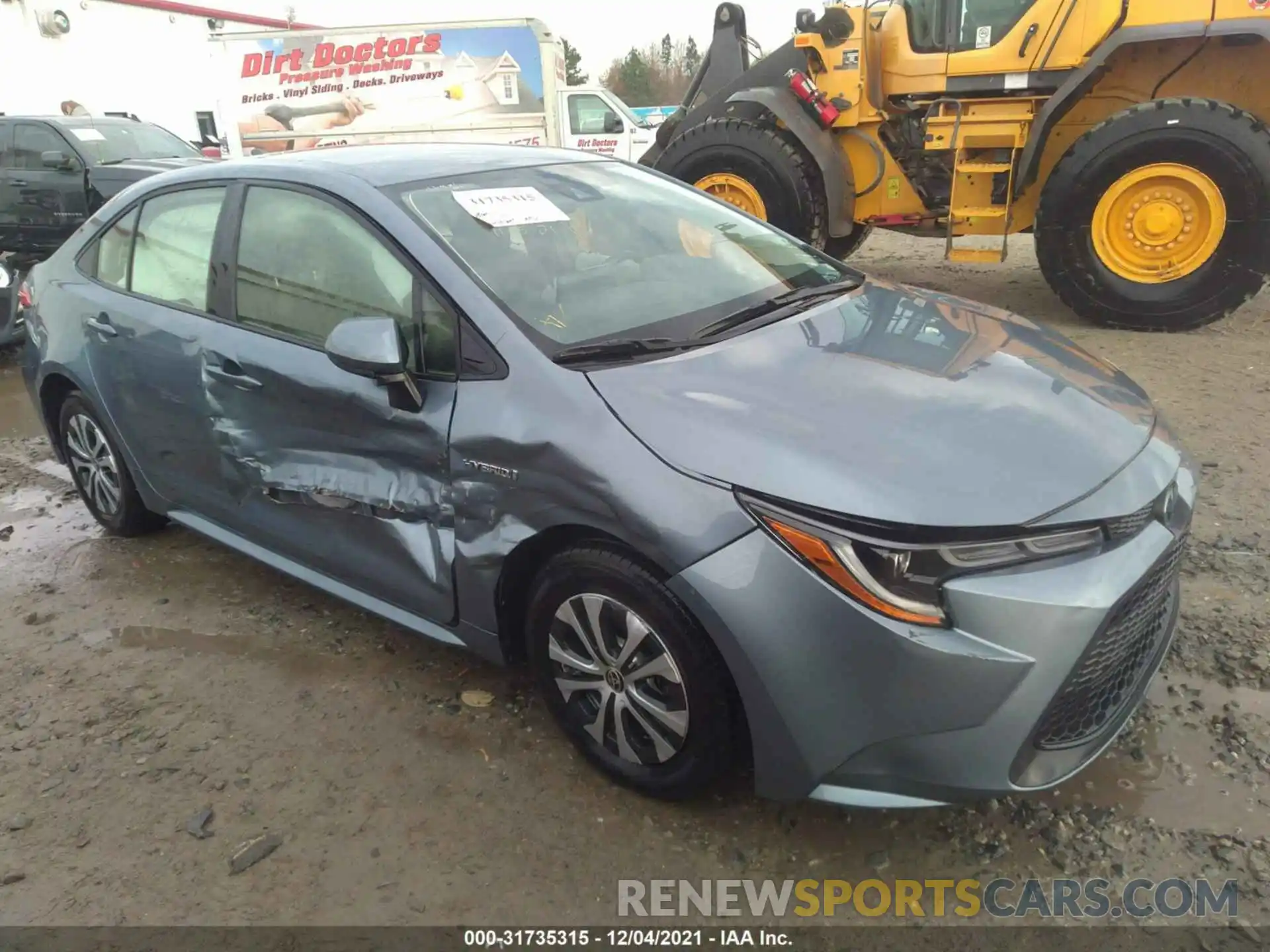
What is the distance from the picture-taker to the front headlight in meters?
1.84

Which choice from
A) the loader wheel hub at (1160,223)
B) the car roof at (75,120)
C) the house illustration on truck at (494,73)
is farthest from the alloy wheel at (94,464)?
the house illustration on truck at (494,73)

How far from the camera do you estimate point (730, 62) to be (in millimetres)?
8383

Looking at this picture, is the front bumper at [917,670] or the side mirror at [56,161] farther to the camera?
the side mirror at [56,161]

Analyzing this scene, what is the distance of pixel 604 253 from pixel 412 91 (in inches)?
507

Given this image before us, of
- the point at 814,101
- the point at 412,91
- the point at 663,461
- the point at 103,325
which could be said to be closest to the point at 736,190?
the point at 814,101

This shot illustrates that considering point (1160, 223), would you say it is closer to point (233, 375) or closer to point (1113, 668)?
point (1113, 668)

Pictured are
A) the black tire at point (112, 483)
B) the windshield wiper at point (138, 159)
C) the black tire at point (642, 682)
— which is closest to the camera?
the black tire at point (642, 682)

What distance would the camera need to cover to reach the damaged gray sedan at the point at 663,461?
1.86 m

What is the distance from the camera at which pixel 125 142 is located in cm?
983

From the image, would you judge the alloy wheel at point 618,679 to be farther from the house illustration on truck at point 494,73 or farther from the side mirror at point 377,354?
the house illustration on truck at point 494,73

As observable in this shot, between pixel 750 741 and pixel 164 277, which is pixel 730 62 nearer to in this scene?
pixel 164 277

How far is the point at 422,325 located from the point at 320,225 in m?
0.60

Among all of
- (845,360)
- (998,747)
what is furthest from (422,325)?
(998,747)

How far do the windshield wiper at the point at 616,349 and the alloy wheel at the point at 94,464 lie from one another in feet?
8.12
